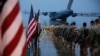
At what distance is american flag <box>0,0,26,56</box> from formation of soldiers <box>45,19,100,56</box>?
215 inches

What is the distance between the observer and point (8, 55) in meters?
1.75

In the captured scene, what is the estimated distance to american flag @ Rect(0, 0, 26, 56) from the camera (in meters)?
1.76

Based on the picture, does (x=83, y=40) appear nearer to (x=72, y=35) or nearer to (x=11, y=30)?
(x=72, y=35)

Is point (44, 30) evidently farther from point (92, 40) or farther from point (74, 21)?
point (92, 40)

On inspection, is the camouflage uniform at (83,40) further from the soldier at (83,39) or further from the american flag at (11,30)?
the american flag at (11,30)

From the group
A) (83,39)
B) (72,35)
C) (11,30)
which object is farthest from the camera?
(72,35)

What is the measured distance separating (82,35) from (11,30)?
6710mm

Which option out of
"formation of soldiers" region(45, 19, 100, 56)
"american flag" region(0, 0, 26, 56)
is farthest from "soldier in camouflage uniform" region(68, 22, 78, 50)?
"american flag" region(0, 0, 26, 56)

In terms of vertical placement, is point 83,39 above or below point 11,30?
above

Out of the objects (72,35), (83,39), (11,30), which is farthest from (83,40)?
(11,30)

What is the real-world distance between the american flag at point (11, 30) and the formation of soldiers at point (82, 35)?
5.46 meters

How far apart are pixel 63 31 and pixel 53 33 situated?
4.69 ft

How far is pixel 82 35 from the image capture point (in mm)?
8438

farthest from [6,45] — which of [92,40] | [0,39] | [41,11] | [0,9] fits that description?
[41,11]
